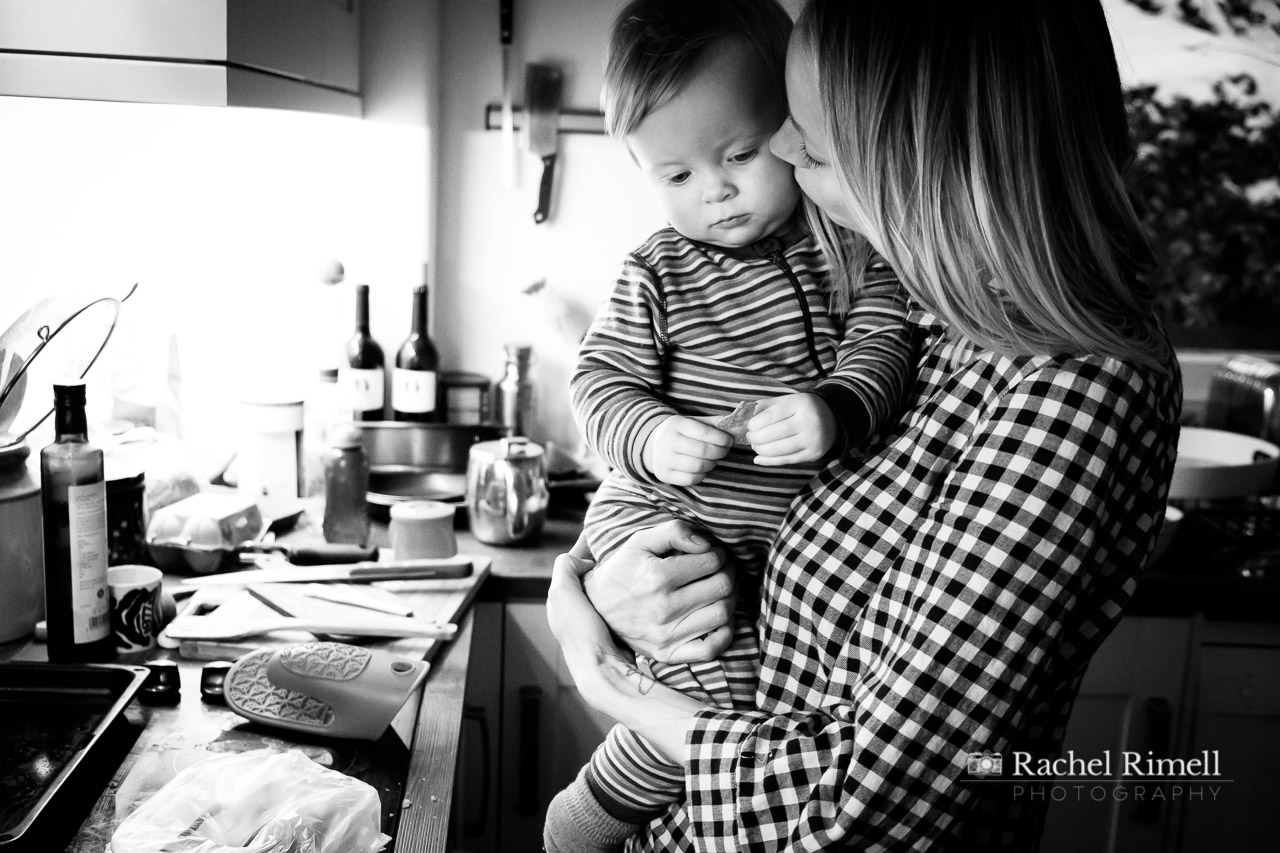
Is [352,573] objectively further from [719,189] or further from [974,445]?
[974,445]

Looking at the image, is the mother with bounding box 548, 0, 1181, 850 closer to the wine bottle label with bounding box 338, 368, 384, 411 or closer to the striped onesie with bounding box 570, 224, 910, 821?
the striped onesie with bounding box 570, 224, 910, 821

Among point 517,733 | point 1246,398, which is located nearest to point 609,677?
point 517,733

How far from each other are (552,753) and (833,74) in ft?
5.24

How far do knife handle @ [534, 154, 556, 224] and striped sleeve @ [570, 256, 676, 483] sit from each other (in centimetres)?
129

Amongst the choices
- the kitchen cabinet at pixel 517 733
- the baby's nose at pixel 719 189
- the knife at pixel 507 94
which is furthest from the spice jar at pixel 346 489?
the baby's nose at pixel 719 189

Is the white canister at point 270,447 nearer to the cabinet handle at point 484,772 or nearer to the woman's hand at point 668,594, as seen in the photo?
the cabinet handle at point 484,772

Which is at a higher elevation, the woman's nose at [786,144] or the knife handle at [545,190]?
the knife handle at [545,190]

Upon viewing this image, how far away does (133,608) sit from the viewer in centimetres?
161

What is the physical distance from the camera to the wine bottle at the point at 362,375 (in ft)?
8.35

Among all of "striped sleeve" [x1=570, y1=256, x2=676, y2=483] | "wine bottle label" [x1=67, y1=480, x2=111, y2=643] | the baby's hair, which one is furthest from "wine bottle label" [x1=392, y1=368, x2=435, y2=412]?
the baby's hair

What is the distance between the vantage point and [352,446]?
7.09ft

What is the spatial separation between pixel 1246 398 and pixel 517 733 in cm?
183

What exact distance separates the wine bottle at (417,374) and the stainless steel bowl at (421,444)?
0.11 meters

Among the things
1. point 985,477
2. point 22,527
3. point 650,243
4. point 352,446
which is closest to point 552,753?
point 352,446
